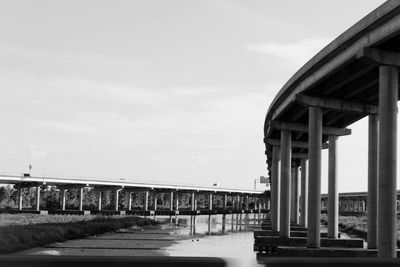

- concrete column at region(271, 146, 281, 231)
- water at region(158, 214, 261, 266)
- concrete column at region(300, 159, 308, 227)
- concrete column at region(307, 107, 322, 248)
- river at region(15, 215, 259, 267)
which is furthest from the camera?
concrete column at region(300, 159, 308, 227)

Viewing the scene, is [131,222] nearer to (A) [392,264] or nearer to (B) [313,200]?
(B) [313,200]

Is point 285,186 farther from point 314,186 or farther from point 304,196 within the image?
point 304,196

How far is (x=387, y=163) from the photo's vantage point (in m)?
26.5

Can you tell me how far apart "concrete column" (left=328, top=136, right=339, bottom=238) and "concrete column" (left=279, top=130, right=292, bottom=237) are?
14.4 feet

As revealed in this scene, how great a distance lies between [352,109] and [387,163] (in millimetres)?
14220

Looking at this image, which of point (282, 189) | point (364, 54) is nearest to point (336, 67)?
point (364, 54)

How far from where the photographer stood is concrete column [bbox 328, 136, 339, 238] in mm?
47219

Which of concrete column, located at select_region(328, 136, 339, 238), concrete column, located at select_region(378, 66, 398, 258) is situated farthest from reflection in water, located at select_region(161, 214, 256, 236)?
concrete column, located at select_region(378, 66, 398, 258)

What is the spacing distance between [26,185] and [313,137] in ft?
278

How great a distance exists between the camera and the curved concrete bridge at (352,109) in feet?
87.5

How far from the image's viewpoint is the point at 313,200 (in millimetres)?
39469

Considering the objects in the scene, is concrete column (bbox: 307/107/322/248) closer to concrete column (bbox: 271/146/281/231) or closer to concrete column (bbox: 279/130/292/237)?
concrete column (bbox: 279/130/292/237)

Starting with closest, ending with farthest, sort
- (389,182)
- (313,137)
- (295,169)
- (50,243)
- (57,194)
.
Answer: (389,182), (313,137), (50,243), (295,169), (57,194)

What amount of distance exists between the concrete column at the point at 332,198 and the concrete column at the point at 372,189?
9806mm
